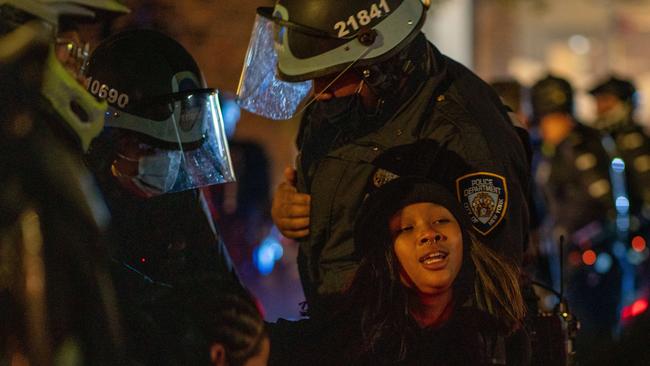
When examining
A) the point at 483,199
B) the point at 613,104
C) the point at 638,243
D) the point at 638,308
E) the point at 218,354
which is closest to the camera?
the point at 218,354

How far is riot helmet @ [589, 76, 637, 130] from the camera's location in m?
12.0

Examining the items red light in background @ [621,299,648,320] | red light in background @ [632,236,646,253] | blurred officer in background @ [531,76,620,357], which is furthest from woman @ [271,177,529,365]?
red light in background @ [632,236,646,253]

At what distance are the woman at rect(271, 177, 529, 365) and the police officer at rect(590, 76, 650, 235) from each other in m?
6.52

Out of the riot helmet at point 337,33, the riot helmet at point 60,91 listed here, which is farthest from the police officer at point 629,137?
the riot helmet at point 60,91

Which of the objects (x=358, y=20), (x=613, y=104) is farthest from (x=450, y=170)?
(x=613, y=104)

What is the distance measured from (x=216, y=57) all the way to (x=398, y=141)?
7.31 meters

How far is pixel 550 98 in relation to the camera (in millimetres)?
11781

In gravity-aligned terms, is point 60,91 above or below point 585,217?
above

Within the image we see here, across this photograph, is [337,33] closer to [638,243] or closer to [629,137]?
[638,243]

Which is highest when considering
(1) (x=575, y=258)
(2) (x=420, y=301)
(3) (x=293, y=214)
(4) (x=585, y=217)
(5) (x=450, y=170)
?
(5) (x=450, y=170)

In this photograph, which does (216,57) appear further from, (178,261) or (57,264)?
(57,264)

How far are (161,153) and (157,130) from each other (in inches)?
4.1

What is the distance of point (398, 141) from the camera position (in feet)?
17.0

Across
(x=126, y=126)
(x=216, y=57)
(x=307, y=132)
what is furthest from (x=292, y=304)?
(x=216, y=57)
